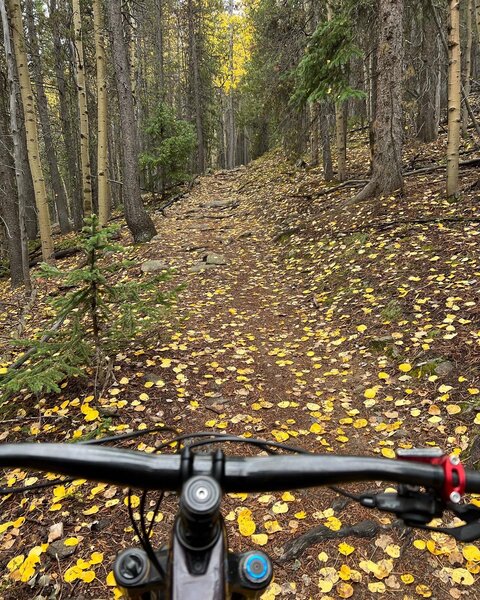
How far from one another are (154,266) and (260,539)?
7203mm

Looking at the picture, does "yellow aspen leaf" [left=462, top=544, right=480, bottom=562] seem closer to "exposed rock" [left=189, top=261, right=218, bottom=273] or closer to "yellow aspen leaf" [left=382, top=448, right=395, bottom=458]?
"yellow aspen leaf" [left=382, top=448, right=395, bottom=458]

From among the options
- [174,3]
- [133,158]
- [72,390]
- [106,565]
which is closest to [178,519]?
[106,565]

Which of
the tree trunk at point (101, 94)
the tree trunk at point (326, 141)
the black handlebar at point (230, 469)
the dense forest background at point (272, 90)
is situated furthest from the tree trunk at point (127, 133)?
the black handlebar at point (230, 469)

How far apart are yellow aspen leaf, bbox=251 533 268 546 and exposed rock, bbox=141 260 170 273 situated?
6.94 metres

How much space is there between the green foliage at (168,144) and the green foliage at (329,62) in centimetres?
857

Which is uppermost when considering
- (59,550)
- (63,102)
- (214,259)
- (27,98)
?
(63,102)

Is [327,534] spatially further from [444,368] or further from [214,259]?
[214,259]

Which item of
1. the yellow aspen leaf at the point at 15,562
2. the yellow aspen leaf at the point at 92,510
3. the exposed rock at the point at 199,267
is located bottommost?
the yellow aspen leaf at the point at 15,562

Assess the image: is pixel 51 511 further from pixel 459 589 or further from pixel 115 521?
pixel 459 589

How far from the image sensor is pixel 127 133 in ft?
35.1

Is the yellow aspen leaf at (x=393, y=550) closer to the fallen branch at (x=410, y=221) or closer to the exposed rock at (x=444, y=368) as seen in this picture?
the exposed rock at (x=444, y=368)

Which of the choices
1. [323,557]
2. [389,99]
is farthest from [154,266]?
[323,557]

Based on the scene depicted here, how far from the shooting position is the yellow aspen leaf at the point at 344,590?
2.37 metres

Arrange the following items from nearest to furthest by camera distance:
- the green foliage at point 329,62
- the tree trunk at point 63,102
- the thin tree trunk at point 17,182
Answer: the thin tree trunk at point 17,182, the green foliage at point 329,62, the tree trunk at point 63,102
